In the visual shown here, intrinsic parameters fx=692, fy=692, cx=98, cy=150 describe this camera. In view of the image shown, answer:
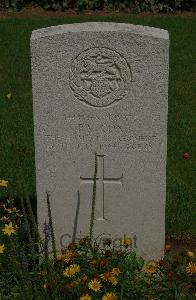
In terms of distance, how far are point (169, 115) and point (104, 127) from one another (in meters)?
3.47

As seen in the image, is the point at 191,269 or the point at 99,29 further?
the point at 99,29

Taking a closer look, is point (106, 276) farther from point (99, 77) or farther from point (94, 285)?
point (99, 77)

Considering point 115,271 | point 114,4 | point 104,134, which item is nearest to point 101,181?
point 104,134

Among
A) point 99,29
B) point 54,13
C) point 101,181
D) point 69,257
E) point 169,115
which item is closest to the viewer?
point 69,257

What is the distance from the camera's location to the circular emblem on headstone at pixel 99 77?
4.11 metres

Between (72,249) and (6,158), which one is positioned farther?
(6,158)

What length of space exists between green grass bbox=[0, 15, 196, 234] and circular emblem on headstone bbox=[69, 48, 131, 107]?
62 centimetres

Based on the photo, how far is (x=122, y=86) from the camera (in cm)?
416

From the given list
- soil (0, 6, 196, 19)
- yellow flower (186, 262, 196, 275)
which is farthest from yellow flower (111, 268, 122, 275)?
soil (0, 6, 196, 19)

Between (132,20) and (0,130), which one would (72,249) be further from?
(132,20)

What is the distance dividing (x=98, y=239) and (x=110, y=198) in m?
0.30

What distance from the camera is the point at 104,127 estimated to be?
426 cm

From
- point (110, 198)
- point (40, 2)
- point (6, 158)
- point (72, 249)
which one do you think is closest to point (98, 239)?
point (110, 198)

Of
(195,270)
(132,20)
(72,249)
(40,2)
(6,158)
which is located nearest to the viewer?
(195,270)
